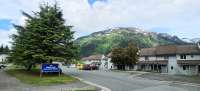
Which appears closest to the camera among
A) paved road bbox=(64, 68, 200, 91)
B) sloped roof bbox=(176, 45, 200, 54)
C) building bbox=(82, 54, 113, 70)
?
paved road bbox=(64, 68, 200, 91)

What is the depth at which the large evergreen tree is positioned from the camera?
37.4 metres

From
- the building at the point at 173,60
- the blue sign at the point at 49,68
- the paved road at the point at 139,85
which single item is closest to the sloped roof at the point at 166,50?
the building at the point at 173,60

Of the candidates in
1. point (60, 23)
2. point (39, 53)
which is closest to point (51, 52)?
point (39, 53)

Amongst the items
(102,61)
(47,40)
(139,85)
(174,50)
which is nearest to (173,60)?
(174,50)

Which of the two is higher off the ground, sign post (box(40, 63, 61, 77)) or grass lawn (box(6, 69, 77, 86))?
sign post (box(40, 63, 61, 77))

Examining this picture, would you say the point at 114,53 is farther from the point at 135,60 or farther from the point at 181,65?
the point at 181,65

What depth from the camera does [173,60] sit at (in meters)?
66.0

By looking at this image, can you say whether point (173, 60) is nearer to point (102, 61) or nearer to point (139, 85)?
point (139, 85)

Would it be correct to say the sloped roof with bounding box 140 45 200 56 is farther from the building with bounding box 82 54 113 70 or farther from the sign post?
the sign post

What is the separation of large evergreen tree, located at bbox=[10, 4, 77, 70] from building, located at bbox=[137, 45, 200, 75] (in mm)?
31084

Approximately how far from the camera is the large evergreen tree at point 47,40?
3738 centimetres

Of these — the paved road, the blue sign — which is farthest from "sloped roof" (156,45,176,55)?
the blue sign

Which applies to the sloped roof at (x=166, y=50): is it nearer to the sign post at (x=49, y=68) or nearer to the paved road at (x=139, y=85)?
the paved road at (x=139, y=85)

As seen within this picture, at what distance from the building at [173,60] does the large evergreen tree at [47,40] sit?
31.1 metres
